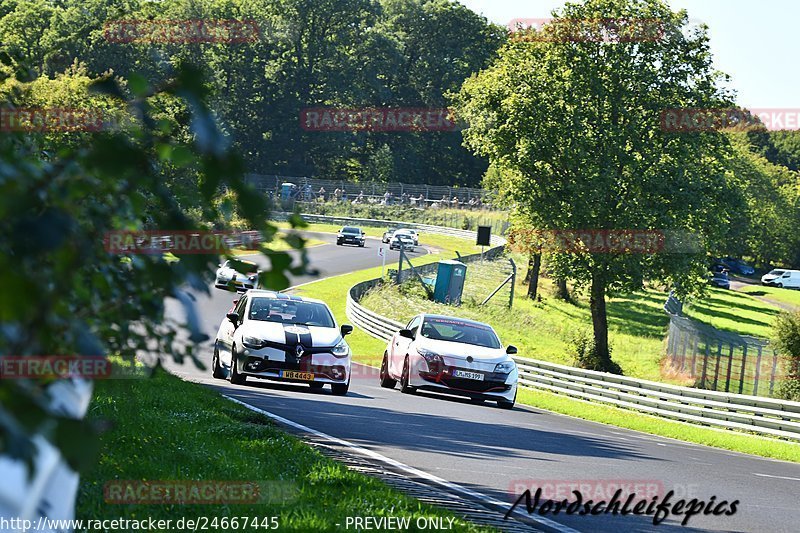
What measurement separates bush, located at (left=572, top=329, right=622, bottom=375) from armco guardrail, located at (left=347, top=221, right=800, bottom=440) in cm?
1208

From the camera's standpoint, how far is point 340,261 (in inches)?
2726

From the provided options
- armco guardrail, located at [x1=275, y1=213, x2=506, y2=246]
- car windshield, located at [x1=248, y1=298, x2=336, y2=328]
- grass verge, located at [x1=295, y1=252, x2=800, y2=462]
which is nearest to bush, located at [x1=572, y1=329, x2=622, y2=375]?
grass verge, located at [x1=295, y1=252, x2=800, y2=462]

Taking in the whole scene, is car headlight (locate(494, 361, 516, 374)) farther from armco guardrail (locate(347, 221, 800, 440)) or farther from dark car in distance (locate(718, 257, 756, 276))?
dark car in distance (locate(718, 257, 756, 276))

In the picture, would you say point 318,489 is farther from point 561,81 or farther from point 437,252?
point 437,252

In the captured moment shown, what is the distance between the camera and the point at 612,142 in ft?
142

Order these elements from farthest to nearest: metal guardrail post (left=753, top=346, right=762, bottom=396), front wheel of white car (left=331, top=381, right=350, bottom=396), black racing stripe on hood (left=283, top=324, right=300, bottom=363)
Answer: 1. metal guardrail post (left=753, top=346, right=762, bottom=396)
2. front wheel of white car (left=331, top=381, right=350, bottom=396)
3. black racing stripe on hood (left=283, top=324, right=300, bottom=363)

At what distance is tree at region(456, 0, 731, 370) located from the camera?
43.2 meters

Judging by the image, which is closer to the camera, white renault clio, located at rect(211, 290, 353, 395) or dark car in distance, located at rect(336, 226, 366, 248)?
white renault clio, located at rect(211, 290, 353, 395)

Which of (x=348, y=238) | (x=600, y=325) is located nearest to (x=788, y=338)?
(x=600, y=325)

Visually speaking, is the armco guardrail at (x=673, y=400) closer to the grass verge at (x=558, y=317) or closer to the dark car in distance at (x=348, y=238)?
the grass verge at (x=558, y=317)

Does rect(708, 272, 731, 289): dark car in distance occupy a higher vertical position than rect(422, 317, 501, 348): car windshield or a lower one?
lower

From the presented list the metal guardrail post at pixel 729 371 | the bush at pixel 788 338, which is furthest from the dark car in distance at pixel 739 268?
the metal guardrail post at pixel 729 371

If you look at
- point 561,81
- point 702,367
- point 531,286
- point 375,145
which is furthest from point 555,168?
point 375,145

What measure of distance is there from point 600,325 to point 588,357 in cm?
151
